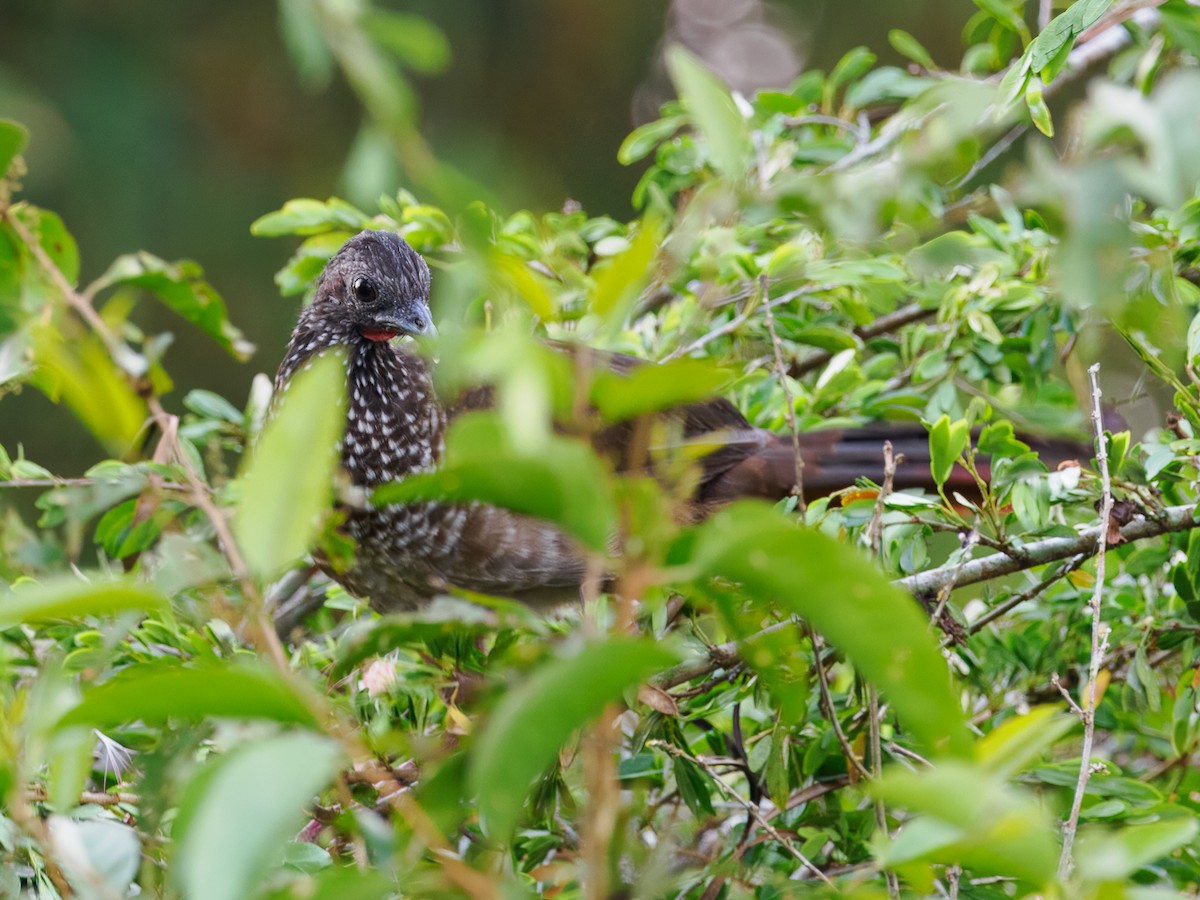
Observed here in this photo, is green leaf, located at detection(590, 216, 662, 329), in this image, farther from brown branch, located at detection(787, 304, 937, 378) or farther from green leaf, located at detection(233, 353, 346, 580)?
brown branch, located at detection(787, 304, 937, 378)

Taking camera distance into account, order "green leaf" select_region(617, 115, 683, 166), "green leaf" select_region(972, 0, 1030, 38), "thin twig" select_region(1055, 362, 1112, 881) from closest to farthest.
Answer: "thin twig" select_region(1055, 362, 1112, 881) → "green leaf" select_region(972, 0, 1030, 38) → "green leaf" select_region(617, 115, 683, 166)

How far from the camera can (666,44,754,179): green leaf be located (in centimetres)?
79

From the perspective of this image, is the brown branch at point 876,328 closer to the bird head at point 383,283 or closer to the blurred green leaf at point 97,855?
the bird head at point 383,283

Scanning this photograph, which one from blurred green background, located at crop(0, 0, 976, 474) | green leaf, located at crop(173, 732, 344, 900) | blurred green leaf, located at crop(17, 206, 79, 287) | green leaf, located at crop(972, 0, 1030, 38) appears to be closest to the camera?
Answer: green leaf, located at crop(173, 732, 344, 900)

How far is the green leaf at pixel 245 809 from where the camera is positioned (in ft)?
1.77

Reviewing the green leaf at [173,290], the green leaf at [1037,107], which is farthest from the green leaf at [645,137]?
the green leaf at [1037,107]

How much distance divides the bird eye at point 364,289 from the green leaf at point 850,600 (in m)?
1.85

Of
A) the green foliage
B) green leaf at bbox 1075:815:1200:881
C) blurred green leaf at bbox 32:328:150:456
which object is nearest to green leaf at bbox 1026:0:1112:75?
the green foliage

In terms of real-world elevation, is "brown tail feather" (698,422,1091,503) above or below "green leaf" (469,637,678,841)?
below

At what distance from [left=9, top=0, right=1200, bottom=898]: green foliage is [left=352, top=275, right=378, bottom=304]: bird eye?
0.12 metres

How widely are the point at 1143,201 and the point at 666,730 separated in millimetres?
1265

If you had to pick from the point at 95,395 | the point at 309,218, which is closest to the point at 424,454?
the point at 309,218

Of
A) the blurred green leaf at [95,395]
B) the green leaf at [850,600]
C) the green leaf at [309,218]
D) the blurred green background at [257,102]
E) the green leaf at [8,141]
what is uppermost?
the blurred green background at [257,102]

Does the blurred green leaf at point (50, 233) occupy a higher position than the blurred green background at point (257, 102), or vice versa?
the blurred green background at point (257, 102)
